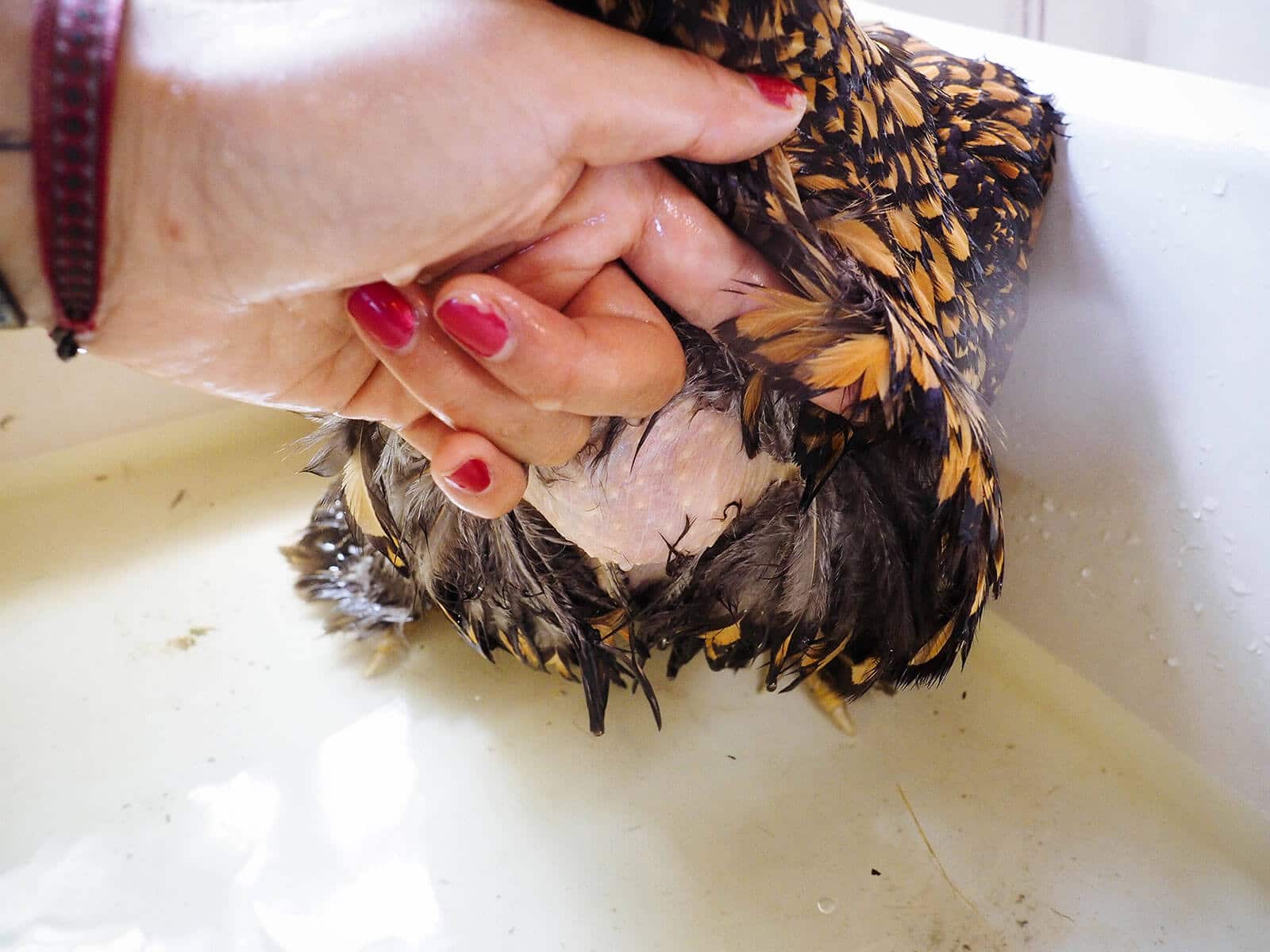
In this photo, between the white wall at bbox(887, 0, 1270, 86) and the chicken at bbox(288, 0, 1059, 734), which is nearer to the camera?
the chicken at bbox(288, 0, 1059, 734)

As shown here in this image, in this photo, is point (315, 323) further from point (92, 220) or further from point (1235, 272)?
point (1235, 272)

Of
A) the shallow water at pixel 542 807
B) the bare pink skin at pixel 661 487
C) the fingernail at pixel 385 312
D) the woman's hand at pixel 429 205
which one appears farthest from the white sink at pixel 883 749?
the fingernail at pixel 385 312

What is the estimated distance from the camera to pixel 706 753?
952 mm

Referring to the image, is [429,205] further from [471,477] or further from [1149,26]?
[1149,26]

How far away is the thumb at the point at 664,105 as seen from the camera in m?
0.47

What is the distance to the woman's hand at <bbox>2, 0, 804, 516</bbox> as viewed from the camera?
0.43 m

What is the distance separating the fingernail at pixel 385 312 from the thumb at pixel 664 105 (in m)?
0.13

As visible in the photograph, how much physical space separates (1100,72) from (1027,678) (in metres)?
0.63

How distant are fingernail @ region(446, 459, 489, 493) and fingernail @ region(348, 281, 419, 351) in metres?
0.10

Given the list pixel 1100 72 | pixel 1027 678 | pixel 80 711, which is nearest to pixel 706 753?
pixel 1027 678

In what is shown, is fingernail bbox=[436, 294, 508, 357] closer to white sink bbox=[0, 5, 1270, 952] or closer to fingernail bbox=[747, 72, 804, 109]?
fingernail bbox=[747, 72, 804, 109]

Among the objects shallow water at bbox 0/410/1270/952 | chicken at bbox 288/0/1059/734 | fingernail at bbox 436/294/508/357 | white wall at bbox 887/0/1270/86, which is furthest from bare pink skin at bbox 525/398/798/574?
white wall at bbox 887/0/1270/86

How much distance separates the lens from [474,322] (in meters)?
0.50

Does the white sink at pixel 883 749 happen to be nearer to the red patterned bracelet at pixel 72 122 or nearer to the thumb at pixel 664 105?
the thumb at pixel 664 105
